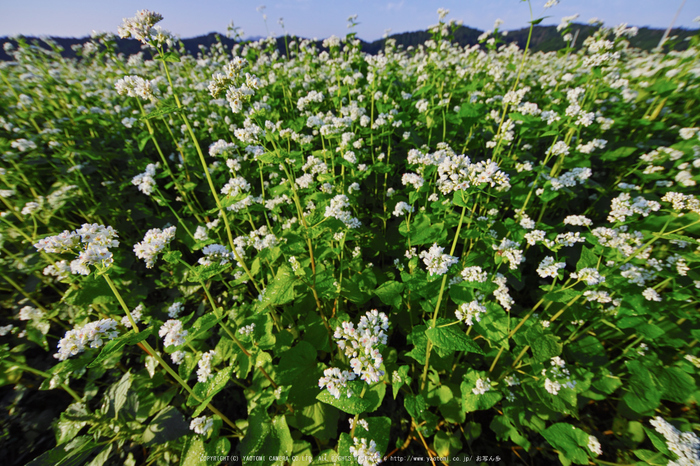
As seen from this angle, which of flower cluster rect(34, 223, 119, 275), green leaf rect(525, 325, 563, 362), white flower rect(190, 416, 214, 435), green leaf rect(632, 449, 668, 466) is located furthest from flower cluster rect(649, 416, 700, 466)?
flower cluster rect(34, 223, 119, 275)

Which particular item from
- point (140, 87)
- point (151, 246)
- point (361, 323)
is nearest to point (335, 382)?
point (361, 323)

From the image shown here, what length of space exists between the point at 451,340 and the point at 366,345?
2.32 feet

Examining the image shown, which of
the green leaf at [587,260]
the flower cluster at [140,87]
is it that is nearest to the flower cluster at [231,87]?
the flower cluster at [140,87]

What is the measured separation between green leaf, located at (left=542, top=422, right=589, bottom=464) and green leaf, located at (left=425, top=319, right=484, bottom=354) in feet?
4.57

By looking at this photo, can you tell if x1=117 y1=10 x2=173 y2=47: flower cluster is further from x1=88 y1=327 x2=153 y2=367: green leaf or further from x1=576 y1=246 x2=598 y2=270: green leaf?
x1=576 y1=246 x2=598 y2=270: green leaf

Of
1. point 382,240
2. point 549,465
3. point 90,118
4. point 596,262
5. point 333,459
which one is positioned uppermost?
point 90,118

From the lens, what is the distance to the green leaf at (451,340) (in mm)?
2037

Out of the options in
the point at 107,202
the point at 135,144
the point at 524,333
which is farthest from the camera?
the point at 135,144

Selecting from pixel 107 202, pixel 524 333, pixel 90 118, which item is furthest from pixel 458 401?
pixel 90 118

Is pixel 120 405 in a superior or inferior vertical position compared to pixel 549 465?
A: superior

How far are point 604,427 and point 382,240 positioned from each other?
3.48m

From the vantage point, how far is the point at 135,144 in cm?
620

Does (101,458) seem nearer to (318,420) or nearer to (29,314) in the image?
(318,420)

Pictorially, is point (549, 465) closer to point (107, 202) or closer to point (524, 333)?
point (524, 333)
